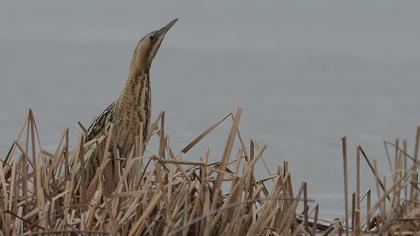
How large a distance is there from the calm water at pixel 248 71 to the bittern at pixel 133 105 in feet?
3.24

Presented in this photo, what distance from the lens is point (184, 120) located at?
540 cm

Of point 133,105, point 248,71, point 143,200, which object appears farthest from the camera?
point 248,71

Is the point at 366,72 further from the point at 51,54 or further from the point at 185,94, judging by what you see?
the point at 51,54

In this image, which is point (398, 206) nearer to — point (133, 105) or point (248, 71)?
point (133, 105)

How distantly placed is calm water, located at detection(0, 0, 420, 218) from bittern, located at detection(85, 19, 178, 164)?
986mm

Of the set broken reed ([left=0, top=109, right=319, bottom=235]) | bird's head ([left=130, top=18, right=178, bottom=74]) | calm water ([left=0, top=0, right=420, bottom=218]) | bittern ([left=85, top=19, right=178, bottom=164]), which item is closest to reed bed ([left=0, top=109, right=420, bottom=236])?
broken reed ([left=0, top=109, right=319, bottom=235])

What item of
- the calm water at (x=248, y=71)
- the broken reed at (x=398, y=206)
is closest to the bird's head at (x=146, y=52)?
the broken reed at (x=398, y=206)

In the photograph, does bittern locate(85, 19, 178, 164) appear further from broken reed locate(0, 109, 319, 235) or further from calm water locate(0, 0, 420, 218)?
calm water locate(0, 0, 420, 218)

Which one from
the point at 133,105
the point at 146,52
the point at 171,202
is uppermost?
the point at 146,52

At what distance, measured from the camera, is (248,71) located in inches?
256

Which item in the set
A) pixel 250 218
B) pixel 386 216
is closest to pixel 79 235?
pixel 250 218

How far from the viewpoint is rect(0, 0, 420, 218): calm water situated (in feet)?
17.1

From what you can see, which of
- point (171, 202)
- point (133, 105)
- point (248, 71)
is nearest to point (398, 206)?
point (171, 202)

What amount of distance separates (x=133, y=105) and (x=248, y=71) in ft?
9.54
